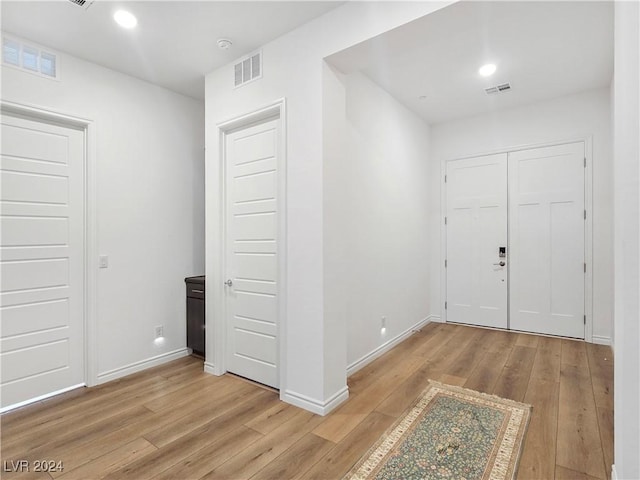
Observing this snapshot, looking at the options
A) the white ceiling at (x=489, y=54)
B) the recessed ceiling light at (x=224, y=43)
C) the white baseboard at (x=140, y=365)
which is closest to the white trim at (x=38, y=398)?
the white baseboard at (x=140, y=365)

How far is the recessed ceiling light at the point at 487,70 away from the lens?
328 centimetres

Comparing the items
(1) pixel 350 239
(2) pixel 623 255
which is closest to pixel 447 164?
(1) pixel 350 239

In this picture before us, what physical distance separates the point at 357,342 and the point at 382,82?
2.78 m

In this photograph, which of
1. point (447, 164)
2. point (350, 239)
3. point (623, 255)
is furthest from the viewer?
point (447, 164)

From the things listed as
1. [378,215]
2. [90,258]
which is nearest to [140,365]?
[90,258]

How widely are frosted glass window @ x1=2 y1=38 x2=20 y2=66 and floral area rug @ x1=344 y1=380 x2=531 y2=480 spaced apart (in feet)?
12.5

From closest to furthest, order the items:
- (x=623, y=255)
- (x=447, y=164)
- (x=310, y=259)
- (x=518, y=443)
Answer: (x=623, y=255), (x=518, y=443), (x=310, y=259), (x=447, y=164)

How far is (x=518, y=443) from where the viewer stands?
82.4 inches

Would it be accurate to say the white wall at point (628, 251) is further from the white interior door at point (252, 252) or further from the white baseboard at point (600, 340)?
the white baseboard at point (600, 340)

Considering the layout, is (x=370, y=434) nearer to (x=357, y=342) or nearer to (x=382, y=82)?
(x=357, y=342)

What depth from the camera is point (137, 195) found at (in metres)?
3.37

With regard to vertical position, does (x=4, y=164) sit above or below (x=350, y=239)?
above

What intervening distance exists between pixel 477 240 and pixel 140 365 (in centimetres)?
445

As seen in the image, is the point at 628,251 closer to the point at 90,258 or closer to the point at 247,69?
the point at 247,69
